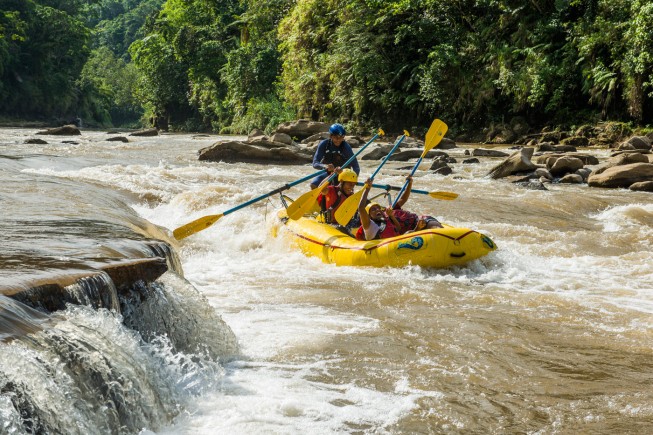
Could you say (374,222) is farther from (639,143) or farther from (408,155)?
(639,143)

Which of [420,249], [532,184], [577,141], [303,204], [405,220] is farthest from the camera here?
[577,141]

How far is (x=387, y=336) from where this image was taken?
4820 mm

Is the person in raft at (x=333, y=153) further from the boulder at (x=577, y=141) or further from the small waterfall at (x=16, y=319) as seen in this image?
the boulder at (x=577, y=141)

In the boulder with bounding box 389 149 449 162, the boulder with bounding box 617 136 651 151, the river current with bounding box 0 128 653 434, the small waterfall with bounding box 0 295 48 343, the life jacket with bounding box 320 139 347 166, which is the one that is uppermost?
the boulder with bounding box 617 136 651 151

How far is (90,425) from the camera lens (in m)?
2.95

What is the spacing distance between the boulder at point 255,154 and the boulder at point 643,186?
6928mm

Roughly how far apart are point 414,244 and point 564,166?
7.14m

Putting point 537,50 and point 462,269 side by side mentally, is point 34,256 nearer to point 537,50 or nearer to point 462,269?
point 462,269

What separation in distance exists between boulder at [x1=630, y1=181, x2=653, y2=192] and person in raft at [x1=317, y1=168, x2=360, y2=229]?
597 centimetres

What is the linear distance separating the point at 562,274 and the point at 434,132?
10.0 feet

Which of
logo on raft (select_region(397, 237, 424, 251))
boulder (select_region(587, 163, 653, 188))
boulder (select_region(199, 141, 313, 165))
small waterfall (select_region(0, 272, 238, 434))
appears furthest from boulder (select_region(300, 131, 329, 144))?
small waterfall (select_region(0, 272, 238, 434))

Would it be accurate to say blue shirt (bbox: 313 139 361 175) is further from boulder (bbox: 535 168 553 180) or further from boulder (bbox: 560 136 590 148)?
boulder (bbox: 560 136 590 148)

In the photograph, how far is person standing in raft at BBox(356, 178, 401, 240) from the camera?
7023 mm

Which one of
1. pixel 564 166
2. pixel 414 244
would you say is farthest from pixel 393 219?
pixel 564 166
